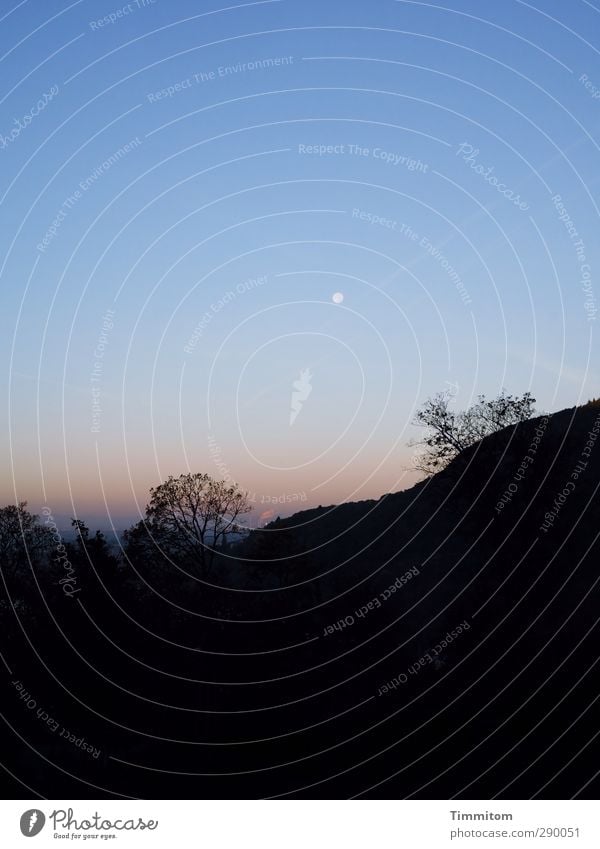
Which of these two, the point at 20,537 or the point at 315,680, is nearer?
the point at 315,680

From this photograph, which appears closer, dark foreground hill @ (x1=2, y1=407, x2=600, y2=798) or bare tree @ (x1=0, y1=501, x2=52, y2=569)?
dark foreground hill @ (x1=2, y1=407, x2=600, y2=798)

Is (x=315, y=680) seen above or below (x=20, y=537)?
below

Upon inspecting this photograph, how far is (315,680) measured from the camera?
40688 millimetres

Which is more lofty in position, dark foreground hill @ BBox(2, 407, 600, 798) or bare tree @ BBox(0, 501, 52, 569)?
bare tree @ BBox(0, 501, 52, 569)

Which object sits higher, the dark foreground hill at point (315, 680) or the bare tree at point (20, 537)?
the bare tree at point (20, 537)

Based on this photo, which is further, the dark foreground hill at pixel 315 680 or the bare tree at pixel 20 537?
the bare tree at pixel 20 537

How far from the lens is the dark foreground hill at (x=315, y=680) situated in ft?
103

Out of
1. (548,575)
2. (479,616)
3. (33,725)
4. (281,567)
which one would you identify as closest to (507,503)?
(548,575)

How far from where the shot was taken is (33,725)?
39906 mm

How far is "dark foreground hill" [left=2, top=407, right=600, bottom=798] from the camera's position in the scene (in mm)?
31484

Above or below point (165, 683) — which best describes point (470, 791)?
below
